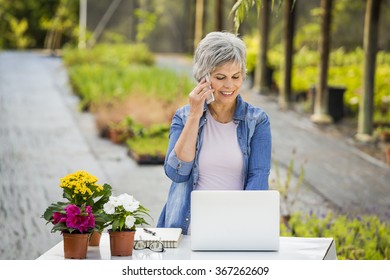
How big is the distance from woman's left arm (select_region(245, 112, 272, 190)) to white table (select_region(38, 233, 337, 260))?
0.22 meters

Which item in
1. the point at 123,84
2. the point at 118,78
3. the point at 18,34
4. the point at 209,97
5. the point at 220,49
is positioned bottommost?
the point at 18,34

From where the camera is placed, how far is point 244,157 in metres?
3.79

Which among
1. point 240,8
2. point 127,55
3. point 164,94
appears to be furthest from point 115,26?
point 240,8

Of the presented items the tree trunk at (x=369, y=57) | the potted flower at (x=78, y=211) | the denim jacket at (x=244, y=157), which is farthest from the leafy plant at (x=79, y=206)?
the tree trunk at (x=369, y=57)

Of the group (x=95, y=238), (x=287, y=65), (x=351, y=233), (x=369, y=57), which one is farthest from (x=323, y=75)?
(x=95, y=238)

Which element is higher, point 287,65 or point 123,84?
point 287,65

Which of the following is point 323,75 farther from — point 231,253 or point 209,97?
point 231,253

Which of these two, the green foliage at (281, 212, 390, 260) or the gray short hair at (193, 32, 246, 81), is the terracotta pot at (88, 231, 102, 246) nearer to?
the gray short hair at (193, 32, 246, 81)

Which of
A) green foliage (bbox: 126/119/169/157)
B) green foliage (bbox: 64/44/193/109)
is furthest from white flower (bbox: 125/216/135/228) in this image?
green foliage (bbox: 64/44/193/109)

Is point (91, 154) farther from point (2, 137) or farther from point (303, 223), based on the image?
point (303, 223)

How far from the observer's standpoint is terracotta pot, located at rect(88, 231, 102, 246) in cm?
359

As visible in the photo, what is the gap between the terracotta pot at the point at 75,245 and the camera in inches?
135

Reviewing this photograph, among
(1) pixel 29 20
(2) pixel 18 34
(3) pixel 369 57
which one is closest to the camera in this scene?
(3) pixel 369 57

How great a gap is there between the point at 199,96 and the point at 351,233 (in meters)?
2.90
